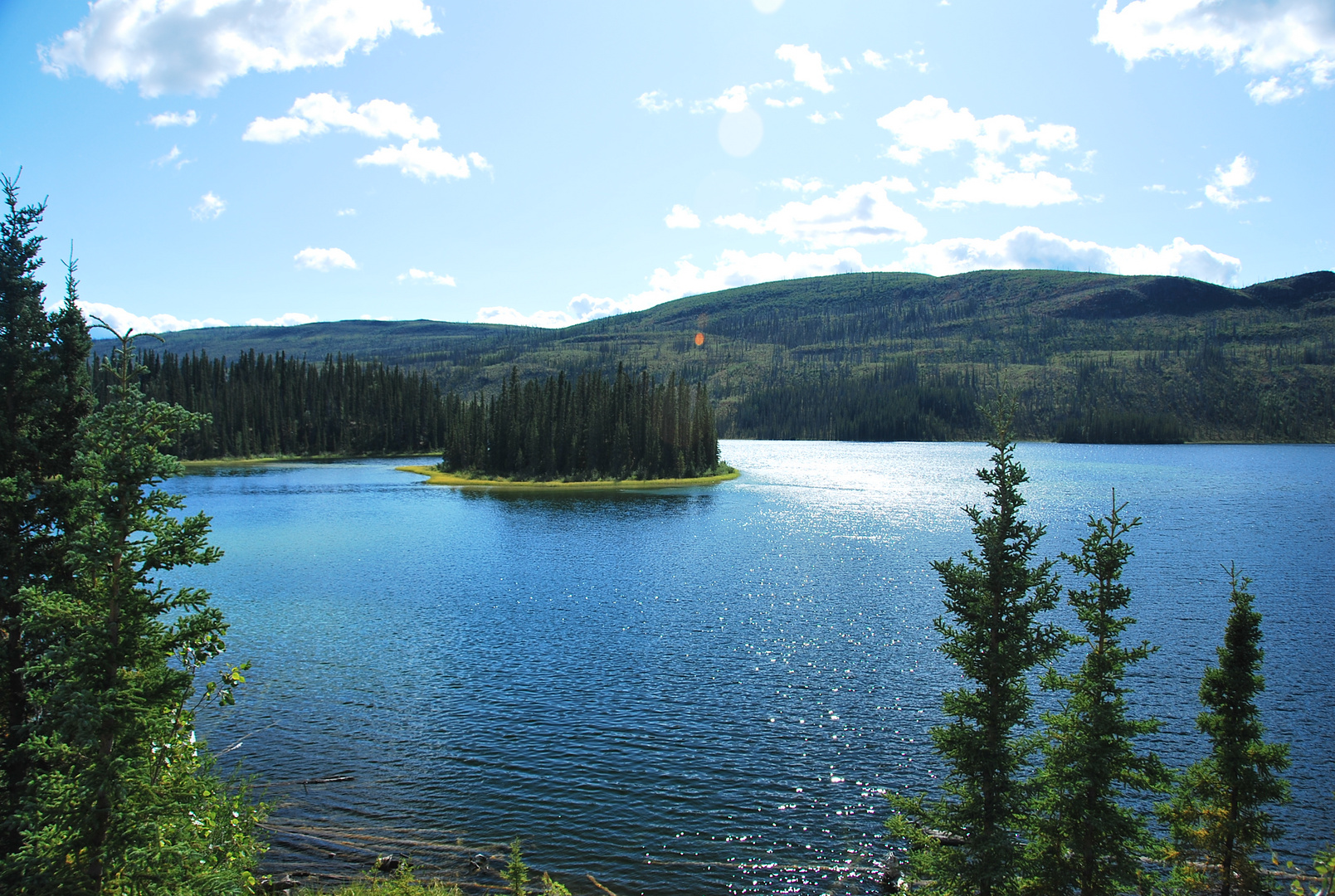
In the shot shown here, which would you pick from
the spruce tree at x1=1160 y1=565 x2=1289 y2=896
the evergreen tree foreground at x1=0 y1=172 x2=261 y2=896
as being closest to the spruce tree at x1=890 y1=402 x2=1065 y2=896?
the spruce tree at x1=1160 y1=565 x2=1289 y2=896

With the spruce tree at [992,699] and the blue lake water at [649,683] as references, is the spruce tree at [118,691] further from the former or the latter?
the spruce tree at [992,699]

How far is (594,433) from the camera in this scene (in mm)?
144000

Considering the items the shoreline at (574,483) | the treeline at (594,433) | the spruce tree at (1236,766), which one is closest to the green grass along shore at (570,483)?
the shoreline at (574,483)

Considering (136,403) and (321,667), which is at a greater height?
(136,403)

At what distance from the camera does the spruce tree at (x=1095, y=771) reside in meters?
17.3

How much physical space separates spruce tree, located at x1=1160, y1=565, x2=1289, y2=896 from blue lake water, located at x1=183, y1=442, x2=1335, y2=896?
698 cm

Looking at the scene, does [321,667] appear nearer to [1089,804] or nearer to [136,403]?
[136,403]

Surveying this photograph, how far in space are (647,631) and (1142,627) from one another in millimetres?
29649

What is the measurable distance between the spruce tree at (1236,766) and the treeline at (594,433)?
417 ft

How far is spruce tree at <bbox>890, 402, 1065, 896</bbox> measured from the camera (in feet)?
56.5

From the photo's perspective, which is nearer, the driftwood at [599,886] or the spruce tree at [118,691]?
the spruce tree at [118,691]

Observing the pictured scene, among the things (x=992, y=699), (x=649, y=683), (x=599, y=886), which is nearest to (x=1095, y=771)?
(x=992, y=699)

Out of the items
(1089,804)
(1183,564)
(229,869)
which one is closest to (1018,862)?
(1089,804)

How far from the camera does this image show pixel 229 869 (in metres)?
13.7
